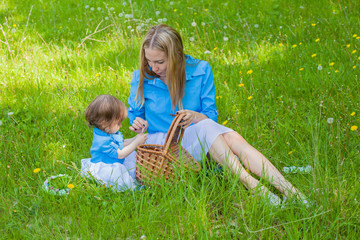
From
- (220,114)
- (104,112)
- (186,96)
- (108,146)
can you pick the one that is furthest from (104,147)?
(220,114)

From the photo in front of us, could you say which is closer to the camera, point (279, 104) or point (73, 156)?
point (73, 156)

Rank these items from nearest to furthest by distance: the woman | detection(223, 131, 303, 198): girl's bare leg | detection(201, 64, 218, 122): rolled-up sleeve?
1. detection(223, 131, 303, 198): girl's bare leg
2. the woman
3. detection(201, 64, 218, 122): rolled-up sleeve

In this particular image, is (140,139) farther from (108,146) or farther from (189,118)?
(189,118)

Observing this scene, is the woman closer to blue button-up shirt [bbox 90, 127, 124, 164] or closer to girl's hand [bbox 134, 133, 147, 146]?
girl's hand [bbox 134, 133, 147, 146]

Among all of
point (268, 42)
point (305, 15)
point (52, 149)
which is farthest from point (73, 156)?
point (305, 15)

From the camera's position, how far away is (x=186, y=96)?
3064 mm

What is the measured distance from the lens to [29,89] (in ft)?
13.4

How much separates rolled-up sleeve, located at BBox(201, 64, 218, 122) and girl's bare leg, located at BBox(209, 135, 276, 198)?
0.38 metres

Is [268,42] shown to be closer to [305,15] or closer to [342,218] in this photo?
[305,15]

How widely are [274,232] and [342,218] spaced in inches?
13.5

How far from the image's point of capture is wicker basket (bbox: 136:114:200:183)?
2.51 m

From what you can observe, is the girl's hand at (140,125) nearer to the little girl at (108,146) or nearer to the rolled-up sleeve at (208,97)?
the little girl at (108,146)

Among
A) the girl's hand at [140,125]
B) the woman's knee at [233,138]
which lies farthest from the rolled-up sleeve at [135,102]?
the woman's knee at [233,138]

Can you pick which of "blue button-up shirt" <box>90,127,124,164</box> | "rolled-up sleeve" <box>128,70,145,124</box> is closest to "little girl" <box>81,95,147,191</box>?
"blue button-up shirt" <box>90,127,124,164</box>
